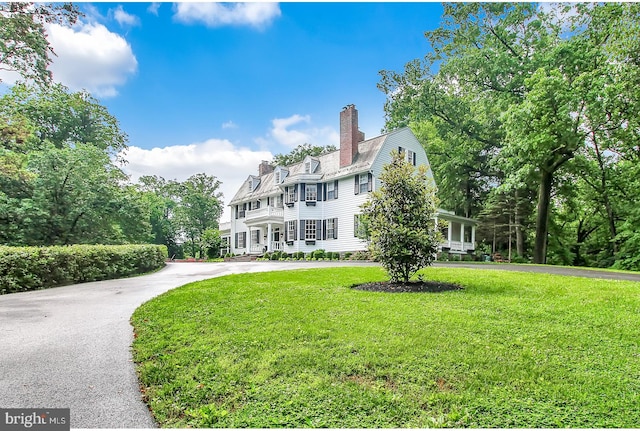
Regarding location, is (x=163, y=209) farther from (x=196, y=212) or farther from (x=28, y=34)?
(x=28, y=34)

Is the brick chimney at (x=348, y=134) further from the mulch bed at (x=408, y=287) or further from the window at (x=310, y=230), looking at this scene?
the mulch bed at (x=408, y=287)

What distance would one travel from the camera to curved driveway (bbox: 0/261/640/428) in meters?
3.12

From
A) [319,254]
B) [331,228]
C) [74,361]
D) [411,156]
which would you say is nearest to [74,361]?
[74,361]

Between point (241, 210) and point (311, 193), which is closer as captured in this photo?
point (311, 193)

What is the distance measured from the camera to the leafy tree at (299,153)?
3950 cm

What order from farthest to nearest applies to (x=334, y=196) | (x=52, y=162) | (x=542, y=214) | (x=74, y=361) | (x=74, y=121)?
1. (x=74, y=121)
2. (x=334, y=196)
3. (x=542, y=214)
4. (x=52, y=162)
5. (x=74, y=361)

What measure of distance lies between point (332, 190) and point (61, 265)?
16.6 metres

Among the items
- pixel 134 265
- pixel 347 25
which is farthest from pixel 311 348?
pixel 134 265

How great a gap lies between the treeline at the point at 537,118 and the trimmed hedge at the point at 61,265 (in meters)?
17.8

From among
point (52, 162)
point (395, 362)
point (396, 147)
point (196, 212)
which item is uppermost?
point (396, 147)

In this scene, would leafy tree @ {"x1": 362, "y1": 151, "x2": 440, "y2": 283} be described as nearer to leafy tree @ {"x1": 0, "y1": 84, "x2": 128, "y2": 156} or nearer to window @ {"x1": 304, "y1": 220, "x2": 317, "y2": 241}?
window @ {"x1": 304, "y1": 220, "x2": 317, "y2": 241}

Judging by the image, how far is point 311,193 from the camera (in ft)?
81.8

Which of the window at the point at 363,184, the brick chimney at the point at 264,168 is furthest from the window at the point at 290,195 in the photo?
the brick chimney at the point at 264,168

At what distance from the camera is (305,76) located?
40.0 ft
